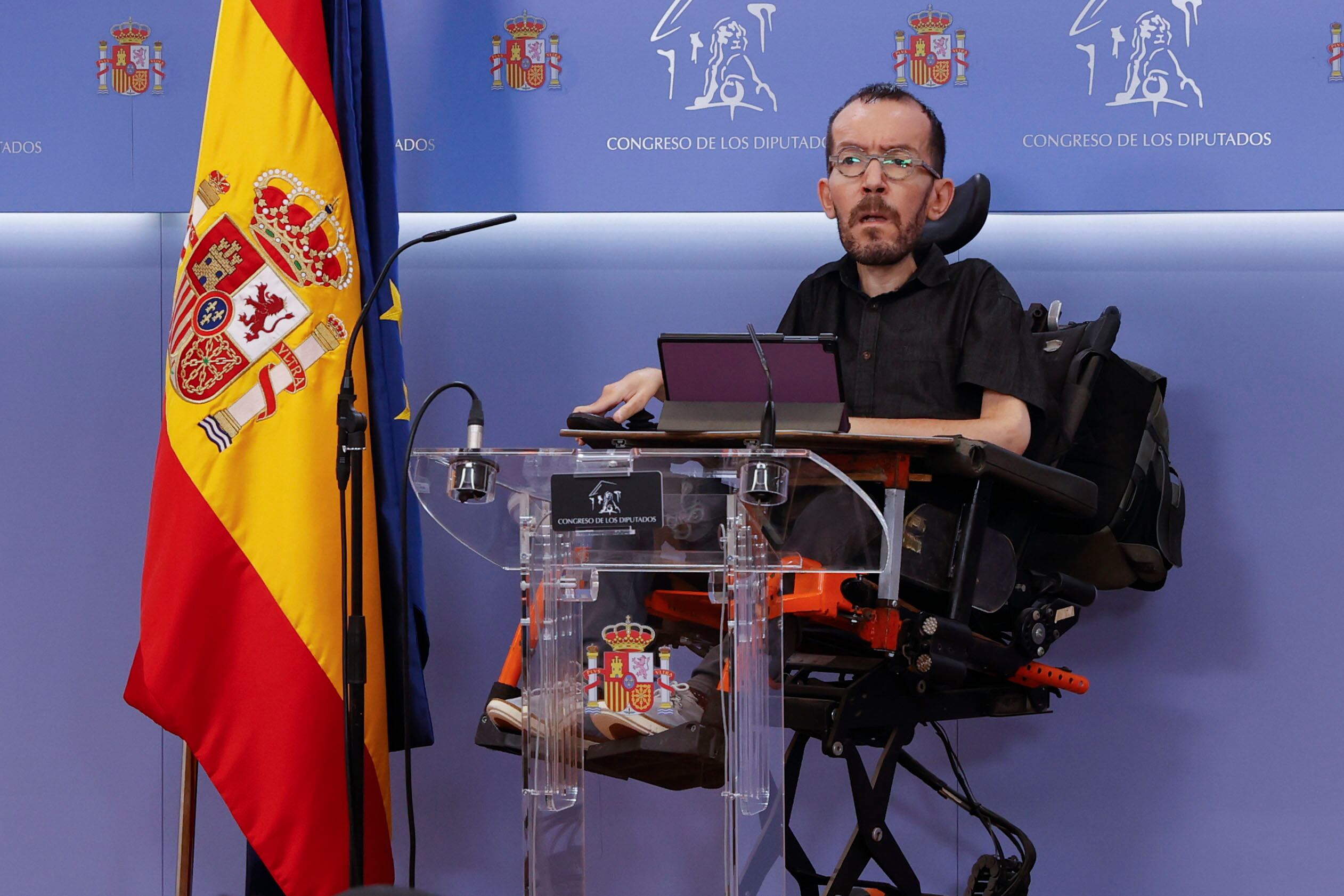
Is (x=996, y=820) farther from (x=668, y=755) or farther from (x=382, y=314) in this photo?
(x=382, y=314)

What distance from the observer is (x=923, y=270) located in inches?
107

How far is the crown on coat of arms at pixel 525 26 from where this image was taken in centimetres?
310

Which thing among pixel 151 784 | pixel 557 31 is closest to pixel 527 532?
pixel 557 31

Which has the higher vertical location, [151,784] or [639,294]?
[639,294]

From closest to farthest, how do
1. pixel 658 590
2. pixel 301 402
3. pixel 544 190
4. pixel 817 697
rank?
pixel 658 590, pixel 817 697, pixel 301 402, pixel 544 190

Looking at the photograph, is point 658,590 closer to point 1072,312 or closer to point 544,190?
point 544,190

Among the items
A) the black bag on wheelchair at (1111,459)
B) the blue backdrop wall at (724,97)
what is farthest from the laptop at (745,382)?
the blue backdrop wall at (724,97)

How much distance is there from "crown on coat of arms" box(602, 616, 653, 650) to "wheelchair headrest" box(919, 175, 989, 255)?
1.39m

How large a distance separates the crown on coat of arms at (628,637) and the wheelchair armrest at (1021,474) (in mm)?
571

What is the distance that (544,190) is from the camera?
121 inches

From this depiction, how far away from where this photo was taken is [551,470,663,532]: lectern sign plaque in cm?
168

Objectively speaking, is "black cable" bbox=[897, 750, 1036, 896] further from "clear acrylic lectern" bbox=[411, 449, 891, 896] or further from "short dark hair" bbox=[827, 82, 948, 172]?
"short dark hair" bbox=[827, 82, 948, 172]

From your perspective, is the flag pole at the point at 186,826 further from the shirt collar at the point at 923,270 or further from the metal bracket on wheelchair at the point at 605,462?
the shirt collar at the point at 923,270

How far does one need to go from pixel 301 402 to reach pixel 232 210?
0.43m
